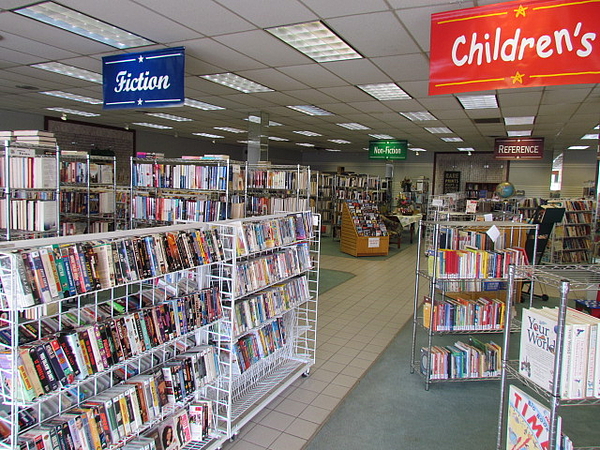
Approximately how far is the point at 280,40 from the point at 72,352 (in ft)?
11.9

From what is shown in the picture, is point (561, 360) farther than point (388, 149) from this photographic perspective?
No

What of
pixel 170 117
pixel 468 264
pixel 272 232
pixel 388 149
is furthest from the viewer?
pixel 388 149

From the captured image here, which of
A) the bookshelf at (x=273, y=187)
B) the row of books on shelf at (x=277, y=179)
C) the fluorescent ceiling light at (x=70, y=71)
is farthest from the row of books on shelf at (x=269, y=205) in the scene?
the fluorescent ceiling light at (x=70, y=71)

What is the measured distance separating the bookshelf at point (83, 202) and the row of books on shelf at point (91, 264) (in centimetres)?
506

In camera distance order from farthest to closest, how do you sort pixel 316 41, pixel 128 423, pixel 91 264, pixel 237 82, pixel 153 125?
pixel 153 125 → pixel 237 82 → pixel 316 41 → pixel 128 423 → pixel 91 264

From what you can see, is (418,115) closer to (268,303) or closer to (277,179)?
(277,179)

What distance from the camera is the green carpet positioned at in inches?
306

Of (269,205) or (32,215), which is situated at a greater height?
(269,205)

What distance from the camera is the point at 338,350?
4.88 m

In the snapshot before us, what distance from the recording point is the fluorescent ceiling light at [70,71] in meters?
5.93

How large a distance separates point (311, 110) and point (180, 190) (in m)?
3.45

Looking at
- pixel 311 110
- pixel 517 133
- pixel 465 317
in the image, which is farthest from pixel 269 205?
pixel 517 133

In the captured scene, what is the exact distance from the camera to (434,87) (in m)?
3.04

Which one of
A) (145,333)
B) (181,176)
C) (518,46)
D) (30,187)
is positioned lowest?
(145,333)
